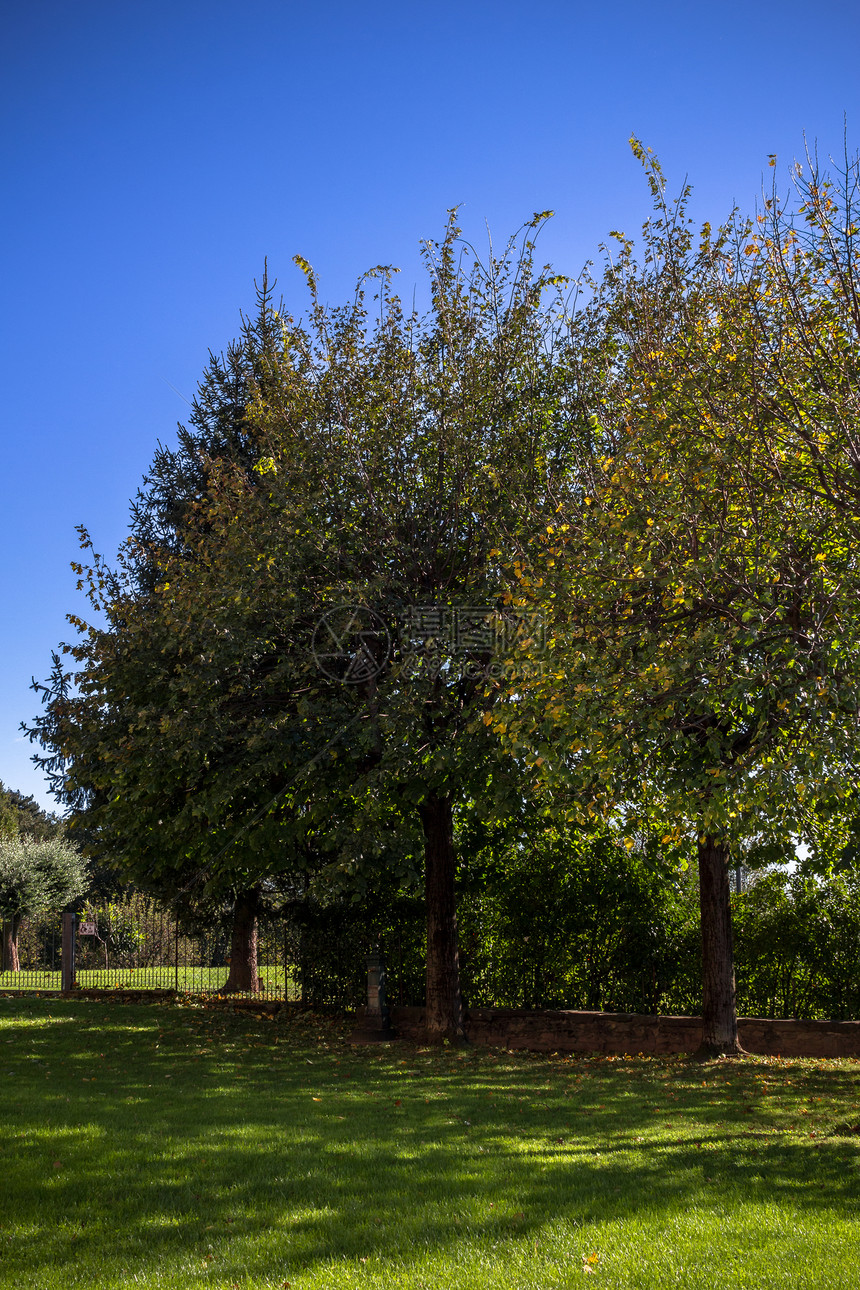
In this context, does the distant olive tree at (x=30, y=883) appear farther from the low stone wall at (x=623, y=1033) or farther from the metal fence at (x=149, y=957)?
the low stone wall at (x=623, y=1033)

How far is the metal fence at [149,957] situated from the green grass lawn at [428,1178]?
8855 millimetres

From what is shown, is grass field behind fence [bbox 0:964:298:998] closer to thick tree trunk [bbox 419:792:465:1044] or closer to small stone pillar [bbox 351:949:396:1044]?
small stone pillar [bbox 351:949:396:1044]

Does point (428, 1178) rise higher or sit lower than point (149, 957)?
higher

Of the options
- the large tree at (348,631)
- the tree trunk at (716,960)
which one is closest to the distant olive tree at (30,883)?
the large tree at (348,631)

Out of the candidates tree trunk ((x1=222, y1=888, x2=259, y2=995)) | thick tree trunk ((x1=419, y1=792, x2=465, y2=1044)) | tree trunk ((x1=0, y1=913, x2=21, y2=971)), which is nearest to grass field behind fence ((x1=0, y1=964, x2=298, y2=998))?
tree trunk ((x1=222, y1=888, x2=259, y2=995))

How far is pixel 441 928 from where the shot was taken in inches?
539

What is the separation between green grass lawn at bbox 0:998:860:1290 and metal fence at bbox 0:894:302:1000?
8855 millimetres

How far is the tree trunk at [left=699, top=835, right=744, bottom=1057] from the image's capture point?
11938 millimetres

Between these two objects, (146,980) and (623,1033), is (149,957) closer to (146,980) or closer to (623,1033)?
(146,980)

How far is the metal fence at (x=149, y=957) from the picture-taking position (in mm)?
19688

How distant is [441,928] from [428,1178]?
7565mm

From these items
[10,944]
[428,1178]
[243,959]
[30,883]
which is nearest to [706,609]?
[428,1178]

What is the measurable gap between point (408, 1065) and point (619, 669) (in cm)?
645

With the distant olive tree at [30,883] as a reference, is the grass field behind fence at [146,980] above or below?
below
